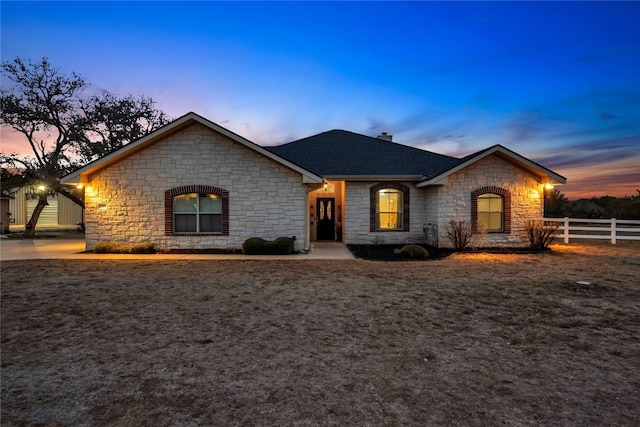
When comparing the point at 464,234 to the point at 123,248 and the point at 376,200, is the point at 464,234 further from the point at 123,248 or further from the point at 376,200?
the point at 123,248

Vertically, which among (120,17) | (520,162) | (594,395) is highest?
(120,17)

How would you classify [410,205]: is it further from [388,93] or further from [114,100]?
[114,100]

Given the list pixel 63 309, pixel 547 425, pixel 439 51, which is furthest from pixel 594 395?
pixel 439 51

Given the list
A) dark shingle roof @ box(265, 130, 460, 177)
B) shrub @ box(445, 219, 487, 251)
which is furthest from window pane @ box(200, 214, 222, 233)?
shrub @ box(445, 219, 487, 251)

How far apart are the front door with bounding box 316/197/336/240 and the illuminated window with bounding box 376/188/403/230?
9.33 feet

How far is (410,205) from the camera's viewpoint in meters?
16.0

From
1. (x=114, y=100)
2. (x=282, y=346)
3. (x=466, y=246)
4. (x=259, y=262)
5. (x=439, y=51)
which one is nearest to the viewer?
(x=282, y=346)

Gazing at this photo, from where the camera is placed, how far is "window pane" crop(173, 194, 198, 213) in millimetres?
13766

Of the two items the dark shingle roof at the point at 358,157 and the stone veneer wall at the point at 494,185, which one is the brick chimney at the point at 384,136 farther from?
the stone veneer wall at the point at 494,185

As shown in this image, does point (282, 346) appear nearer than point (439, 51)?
Yes

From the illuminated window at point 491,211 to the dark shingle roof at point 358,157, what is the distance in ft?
7.24

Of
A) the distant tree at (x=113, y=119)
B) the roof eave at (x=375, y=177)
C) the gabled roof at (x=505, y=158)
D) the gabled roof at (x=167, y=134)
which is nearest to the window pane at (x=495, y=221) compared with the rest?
the gabled roof at (x=505, y=158)

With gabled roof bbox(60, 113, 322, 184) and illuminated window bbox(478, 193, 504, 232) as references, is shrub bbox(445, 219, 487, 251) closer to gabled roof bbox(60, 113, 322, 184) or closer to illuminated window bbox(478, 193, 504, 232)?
illuminated window bbox(478, 193, 504, 232)

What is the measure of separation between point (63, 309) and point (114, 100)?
2280cm
